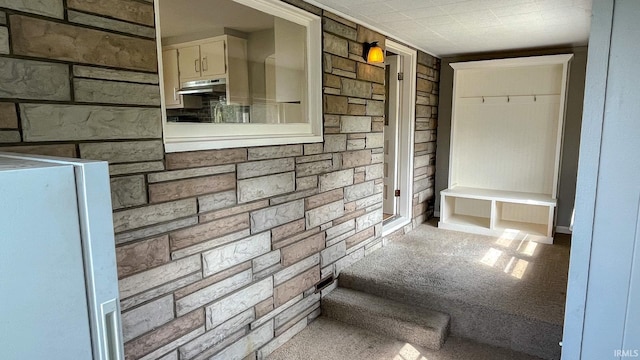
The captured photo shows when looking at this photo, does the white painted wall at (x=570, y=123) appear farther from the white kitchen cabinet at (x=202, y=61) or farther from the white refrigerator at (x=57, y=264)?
the white refrigerator at (x=57, y=264)

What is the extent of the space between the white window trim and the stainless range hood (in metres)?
0.21

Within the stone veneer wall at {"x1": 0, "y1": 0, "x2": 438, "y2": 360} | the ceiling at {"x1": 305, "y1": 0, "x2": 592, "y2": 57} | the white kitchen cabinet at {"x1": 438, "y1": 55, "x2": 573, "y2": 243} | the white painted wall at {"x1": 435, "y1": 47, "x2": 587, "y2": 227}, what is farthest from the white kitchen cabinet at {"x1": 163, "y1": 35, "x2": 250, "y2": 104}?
the white painted wall at {"x1": 435, "y1": 47, "x2": 587, "y2": 227}

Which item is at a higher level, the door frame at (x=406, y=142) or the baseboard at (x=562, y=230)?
the door frame at (x=406, y=142)

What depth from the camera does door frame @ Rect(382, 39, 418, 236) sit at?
394 centimetres

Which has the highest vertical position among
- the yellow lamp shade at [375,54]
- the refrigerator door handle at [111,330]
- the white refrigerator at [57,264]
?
the yellow lamp shade at [375,54]

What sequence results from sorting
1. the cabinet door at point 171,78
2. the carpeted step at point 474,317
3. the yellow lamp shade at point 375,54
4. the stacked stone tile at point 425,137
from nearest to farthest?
the cabinet door at point 171,78 → the carpeted step at point 474,317 → the yellow lamp shade at point 375,54 → the stacked stone tile at point 425,137

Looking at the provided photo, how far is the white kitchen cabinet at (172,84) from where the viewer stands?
1.74m

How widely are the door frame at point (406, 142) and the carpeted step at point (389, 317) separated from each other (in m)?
1.18

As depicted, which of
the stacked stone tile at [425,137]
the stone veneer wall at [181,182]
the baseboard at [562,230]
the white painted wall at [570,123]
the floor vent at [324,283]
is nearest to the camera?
the stone veneer wall at [181,182]

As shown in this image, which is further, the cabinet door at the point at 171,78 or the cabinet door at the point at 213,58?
the cabinet door at the point at 213,58

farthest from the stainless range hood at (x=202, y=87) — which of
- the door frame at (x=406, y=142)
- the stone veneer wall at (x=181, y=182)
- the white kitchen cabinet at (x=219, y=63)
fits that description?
the door frame at (x=406, y=142)

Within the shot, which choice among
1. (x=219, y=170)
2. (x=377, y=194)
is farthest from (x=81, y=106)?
(x=377, y=194)

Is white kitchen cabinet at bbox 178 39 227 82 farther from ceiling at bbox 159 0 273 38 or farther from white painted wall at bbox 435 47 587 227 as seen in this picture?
white painted wall at bbox 435 47 587 227

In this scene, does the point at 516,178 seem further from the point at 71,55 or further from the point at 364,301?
the point at 71,55
